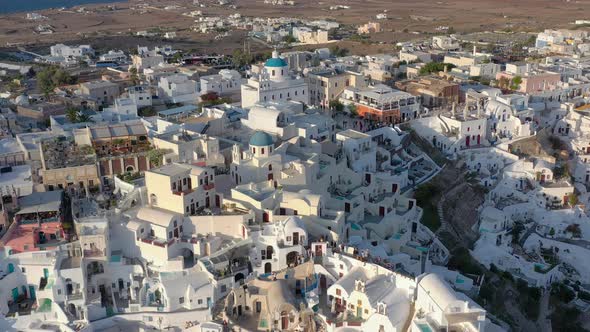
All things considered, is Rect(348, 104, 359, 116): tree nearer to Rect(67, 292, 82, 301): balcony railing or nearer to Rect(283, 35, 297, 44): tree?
Rect(67, 292, 82, 301): balcony railing

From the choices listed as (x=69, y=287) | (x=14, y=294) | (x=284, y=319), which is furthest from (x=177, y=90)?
(x=284, y=319)

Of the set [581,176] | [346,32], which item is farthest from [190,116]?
[346,32]

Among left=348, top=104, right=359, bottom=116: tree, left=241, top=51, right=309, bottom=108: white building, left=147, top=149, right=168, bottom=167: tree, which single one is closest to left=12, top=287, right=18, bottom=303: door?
left=147, top=149, right=168, bottom=167: tree

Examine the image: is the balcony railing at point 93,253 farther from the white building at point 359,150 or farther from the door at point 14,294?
the white building at point 359,150

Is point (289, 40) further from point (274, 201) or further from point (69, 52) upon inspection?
point (274, 201)

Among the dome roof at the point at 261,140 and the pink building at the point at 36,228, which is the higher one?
the dome roof at the point at 261,140

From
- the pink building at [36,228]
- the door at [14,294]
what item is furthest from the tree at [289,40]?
the door at [14,294]
